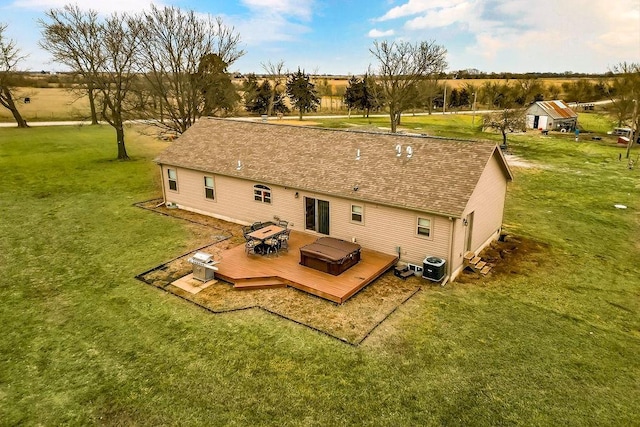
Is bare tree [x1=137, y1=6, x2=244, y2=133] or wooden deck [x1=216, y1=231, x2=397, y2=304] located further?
bare tree [x1=137, y1=6, x2=244, y2=133]

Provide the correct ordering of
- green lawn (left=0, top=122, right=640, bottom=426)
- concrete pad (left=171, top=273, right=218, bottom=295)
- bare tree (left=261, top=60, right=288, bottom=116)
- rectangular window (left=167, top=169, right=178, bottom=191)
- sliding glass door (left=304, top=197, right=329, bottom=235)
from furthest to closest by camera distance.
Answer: bare tree (left=261, top=60, right=288, bottom=116)
rectangular window (left=167, top=169, right=178, bottom=191)
sliding glass door (left=304, top=197, right=329, bottom=235)
concrete pad (left=171, top=273, right=218, bottom=295)
green lawn (left=0, top=122, right=640, bottom=426)

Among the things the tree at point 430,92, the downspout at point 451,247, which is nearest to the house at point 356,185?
the downspout at point 451,247

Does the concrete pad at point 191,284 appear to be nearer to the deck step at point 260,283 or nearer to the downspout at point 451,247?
the deck step at point 260,283

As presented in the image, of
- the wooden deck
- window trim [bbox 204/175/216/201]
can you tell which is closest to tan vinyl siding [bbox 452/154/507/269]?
the wooden deck

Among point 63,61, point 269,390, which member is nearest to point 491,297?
point 269,390

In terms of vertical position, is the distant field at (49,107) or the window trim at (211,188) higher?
the distant field at (49,107)

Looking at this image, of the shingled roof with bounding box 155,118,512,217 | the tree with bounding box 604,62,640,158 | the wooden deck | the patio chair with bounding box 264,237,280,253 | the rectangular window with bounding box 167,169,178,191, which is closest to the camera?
the wooden deck

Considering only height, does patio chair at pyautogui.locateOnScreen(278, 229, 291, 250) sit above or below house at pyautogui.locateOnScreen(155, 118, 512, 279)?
below

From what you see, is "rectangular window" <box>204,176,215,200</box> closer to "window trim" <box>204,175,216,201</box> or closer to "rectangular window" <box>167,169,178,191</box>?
"window trim" <box>204,175,216,201</box>
